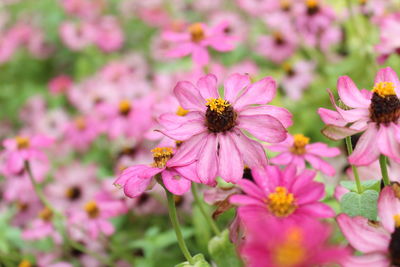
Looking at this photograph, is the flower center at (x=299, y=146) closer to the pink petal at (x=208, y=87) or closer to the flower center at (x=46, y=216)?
the pink petal at (x=208, y=87)

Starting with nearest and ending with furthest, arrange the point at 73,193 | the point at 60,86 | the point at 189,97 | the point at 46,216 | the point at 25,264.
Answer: the point at 189,97 → the point at 25,264 → the point at 46,216 → the point at 73,193 → the point at 60,86

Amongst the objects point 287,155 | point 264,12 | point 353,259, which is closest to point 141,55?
point 264,12

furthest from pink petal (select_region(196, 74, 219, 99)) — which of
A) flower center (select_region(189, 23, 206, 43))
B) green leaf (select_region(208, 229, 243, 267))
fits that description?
flower center (select_region(189, 23, 206, 43))

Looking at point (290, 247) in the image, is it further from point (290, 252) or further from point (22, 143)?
point (22, 143)

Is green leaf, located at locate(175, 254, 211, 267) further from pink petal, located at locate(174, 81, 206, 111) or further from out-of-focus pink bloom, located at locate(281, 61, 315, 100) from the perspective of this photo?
out-of-focus pink bloom, located at locate(281, 61, 315, 100)

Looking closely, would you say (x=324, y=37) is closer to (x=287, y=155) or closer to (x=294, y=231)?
(x=287, y=155)

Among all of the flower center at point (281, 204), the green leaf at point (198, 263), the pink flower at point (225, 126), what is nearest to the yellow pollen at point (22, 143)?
the pink flower at point (225, 126)

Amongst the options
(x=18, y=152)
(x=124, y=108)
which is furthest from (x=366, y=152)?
(x=124, y=108)
